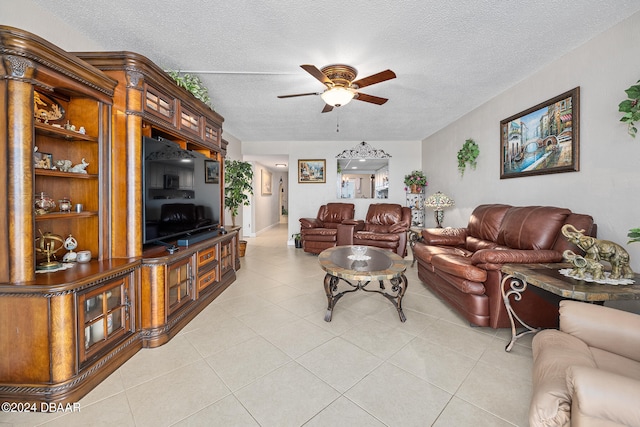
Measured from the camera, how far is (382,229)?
4.86m

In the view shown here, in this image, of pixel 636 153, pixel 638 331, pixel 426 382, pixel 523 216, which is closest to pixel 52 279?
pixel 426 382

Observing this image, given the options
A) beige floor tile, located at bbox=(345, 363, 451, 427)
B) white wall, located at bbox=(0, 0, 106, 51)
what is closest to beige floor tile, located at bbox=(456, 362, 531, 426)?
beige floor tile, located at bbox=(345, 363, 451, 427)

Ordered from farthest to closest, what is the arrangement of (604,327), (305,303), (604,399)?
(305,303)
(604,327)
(604,399)

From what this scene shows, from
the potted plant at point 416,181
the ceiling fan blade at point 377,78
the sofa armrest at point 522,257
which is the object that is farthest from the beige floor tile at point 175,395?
the potted plant at point 416,181

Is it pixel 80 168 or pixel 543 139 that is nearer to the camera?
pixel 80 168

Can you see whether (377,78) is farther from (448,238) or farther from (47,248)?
(47,248)

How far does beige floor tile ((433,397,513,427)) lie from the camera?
1.25m

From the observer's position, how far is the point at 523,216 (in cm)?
251

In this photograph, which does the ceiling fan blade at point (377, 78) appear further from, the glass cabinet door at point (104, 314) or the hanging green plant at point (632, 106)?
the glass cabinet door at point (104, 314)

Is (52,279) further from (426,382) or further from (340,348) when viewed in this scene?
(426,382)

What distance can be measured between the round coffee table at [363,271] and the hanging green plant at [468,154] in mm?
2337

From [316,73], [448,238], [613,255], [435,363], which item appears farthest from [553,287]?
[316,73]

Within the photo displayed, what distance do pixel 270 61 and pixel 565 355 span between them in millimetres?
3033

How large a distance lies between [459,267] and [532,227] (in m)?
0.85
